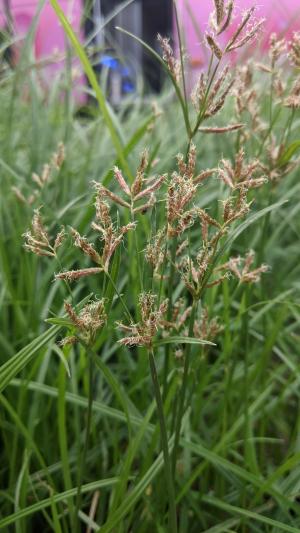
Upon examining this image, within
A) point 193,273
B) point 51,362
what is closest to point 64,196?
point 51,362

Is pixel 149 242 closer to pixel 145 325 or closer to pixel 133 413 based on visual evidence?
pixel 145 325


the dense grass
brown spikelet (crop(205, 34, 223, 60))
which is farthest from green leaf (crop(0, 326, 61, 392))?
brown spikelet (crop(205, 34, 223, 60))

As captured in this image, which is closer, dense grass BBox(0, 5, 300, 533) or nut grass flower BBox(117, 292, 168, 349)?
nut grass flower BBox(117, 292, 168, 349)

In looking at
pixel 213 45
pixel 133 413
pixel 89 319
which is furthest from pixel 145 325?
pixel 133 413

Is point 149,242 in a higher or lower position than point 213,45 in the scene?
lower

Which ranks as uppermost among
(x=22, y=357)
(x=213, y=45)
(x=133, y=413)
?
(x=213, y=45)

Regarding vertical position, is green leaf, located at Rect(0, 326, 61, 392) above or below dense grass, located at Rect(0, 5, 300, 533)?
above

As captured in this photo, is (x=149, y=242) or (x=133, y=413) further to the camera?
(x=133, y=413)

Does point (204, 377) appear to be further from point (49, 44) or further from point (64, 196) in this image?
point (49, 44)

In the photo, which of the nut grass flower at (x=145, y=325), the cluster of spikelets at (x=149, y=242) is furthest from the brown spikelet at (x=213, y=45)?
the nut grass flower at (x=145, y=325)

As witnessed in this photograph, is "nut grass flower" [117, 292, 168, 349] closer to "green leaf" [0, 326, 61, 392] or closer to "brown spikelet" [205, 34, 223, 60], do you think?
"green leaf" [0, 326, 61, 392]

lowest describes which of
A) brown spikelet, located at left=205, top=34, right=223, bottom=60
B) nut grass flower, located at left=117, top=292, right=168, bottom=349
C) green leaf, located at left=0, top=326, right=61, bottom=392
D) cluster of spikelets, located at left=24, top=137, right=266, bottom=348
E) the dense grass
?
the dense grass
